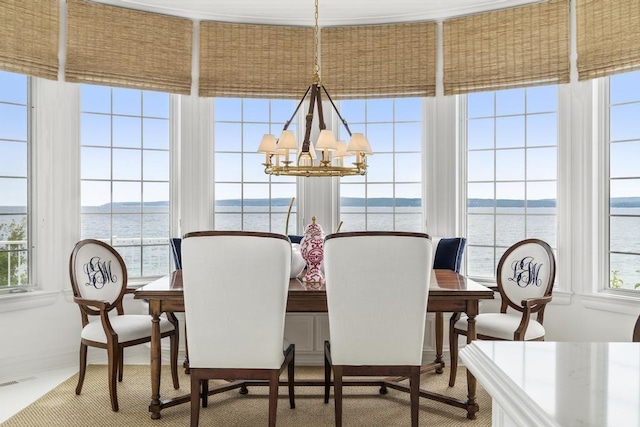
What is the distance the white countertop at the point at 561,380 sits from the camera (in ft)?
2.18

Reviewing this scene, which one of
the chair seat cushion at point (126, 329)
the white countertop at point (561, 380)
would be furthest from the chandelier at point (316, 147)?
the white countertop at point (561, 380)

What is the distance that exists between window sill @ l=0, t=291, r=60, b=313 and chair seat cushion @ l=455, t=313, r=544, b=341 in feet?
9.58

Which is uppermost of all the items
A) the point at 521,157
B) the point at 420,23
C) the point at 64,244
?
the point at 420,23

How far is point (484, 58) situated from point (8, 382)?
419 centimetres

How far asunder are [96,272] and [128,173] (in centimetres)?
108

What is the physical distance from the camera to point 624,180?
3.78m

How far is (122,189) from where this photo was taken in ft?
14.1

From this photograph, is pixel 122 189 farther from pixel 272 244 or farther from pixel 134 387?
pixel 272 244

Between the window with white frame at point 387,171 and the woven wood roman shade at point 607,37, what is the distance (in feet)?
4.19

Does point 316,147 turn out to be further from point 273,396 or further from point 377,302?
point 273,396

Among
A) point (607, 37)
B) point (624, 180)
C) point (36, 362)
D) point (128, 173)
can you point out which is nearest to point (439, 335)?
point (624, 180)

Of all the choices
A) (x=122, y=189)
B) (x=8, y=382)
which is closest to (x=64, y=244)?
(x=122, y=189)

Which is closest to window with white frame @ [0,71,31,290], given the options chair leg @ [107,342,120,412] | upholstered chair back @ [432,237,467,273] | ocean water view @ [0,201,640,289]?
ocean water view @ [0,201,640,289]

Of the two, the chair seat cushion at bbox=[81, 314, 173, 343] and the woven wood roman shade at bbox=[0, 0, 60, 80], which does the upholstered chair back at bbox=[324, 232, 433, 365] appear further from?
the woven wood roman shade at bbox=[0, 0, 60, 80]
